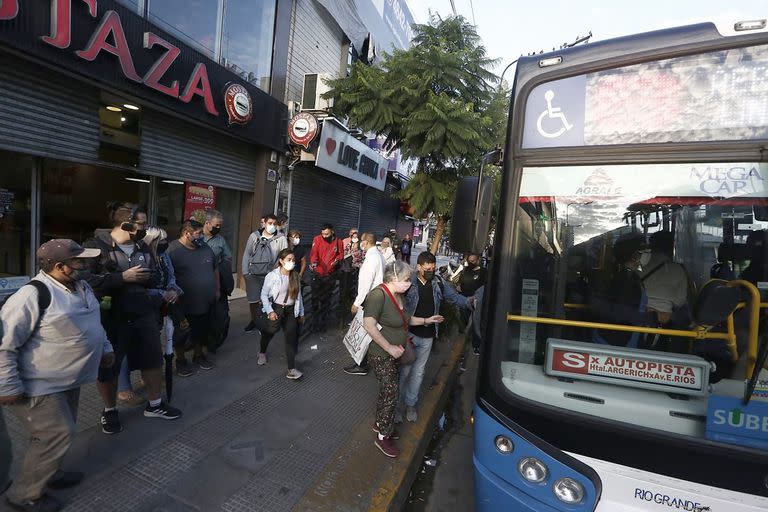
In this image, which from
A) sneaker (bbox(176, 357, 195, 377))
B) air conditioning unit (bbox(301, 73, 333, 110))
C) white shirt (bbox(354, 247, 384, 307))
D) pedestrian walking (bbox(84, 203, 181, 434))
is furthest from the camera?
air conditioning unit (bbox(301, 73, 333, 110))

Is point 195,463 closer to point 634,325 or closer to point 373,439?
point 373,439

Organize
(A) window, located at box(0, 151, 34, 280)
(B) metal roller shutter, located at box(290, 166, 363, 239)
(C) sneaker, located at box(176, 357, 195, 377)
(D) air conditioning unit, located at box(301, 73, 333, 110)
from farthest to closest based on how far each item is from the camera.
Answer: (B) metal roller shutter, located at box(290, 166, 363, 239), (D) air conditioning unit, located at box(301, 73, 333, 110), (A) window, located at box(0, 151, 34, 280), (C) sneaker, located at box(176, 357, 195, 377)

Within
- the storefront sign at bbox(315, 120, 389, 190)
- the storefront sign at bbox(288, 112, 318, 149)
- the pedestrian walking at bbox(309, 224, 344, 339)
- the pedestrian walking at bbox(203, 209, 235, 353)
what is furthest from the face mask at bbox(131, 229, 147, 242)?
the storefront sign at bbox(315, 120, 389, 190)

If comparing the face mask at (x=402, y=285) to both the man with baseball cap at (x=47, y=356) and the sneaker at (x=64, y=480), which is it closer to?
the man with baseball cap at (x=47, y=356)

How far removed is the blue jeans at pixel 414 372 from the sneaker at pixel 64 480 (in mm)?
2605

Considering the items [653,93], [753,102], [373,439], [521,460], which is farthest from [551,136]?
[373,439]

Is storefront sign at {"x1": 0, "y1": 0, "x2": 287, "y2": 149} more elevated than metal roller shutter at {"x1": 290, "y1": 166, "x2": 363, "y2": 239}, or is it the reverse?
storefront sign at {"x1": 0, "y1": 0, "x2": 287, "y2": 149}

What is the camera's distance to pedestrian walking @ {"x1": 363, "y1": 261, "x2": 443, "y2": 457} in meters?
3.30

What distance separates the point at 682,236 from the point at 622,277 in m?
0.41

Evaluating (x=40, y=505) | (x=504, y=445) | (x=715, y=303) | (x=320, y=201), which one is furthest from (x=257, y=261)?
(x=320, y=201)

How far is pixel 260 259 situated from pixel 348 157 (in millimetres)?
5995

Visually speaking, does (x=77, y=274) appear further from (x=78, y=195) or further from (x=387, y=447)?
(x=78, y=195)

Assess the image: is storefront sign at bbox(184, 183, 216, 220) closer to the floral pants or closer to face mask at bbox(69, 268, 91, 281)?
face mask at bbox(69, 268, 91, 281)

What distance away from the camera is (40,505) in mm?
2354
